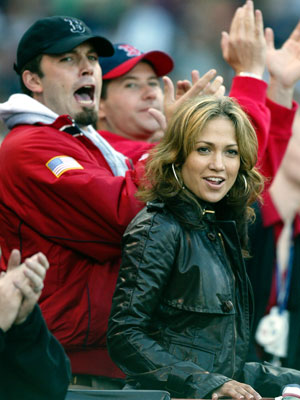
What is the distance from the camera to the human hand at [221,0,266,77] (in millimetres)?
3242

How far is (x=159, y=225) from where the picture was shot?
2492 mm

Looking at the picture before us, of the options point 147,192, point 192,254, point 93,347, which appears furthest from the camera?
point 93,347

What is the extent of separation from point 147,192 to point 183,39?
6.20m

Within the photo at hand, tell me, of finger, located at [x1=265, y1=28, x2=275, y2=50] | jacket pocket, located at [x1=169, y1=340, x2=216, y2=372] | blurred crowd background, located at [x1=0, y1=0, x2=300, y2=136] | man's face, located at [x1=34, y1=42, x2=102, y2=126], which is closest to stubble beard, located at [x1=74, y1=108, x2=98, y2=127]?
man's face, located at [x1=34, y1=42, x2=102, y2=126]

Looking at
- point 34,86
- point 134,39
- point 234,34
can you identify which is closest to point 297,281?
point 234,34

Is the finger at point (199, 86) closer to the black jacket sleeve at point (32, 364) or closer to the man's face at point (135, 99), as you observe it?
the man's face at point (135, 99)

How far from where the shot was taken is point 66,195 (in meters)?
2.84

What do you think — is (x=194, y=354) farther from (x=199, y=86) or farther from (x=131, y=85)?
(x=131, y=85)

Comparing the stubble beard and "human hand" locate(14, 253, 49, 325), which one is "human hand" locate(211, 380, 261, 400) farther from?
the stubble beard

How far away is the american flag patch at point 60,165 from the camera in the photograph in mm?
2852

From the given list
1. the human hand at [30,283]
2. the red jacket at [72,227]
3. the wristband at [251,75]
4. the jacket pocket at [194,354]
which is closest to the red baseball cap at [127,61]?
the wristband at [251,75]

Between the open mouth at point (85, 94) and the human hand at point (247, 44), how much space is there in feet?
2.05

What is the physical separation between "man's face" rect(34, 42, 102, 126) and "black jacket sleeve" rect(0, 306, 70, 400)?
146 centimetres

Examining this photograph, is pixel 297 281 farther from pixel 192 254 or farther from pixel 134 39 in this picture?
pixel 134 39
